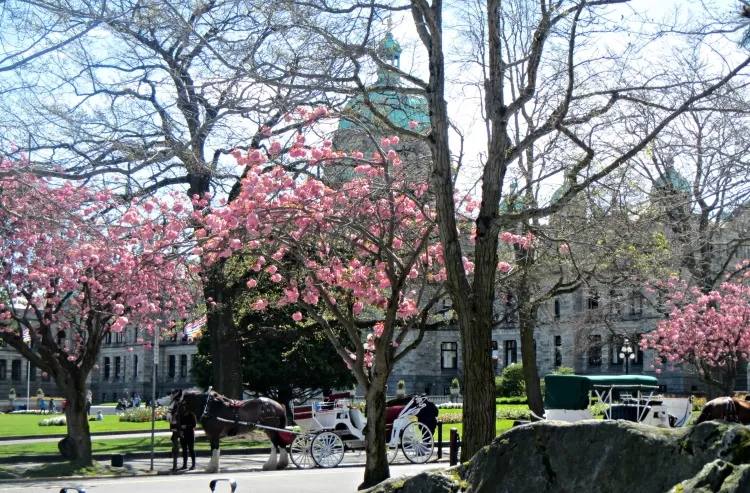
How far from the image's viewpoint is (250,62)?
37.8 feet

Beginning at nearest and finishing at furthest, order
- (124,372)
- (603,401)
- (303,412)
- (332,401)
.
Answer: (603,401)
(303,412)
(332,401)
(124,372)

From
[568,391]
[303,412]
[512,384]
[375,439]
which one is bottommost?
[512,384]

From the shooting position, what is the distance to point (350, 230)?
17250mm

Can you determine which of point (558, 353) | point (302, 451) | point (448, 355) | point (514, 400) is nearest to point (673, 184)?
point (302, 451)

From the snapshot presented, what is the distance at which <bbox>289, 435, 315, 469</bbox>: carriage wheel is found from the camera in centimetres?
2214

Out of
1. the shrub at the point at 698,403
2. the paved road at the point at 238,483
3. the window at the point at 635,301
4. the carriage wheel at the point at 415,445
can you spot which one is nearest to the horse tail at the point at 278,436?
the paved road at the point at 238,483

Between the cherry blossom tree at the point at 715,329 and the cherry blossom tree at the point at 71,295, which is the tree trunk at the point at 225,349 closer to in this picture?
the cherry blossom tree at the point at 71,295

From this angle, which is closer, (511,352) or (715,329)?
(715,329)

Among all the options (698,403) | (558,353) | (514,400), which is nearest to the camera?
(698,403)

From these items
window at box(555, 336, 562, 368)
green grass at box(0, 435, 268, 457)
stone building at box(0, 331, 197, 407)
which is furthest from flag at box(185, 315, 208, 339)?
stone building at box(0, 331, 197, 407)

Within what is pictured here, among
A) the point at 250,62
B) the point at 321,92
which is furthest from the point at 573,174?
the point at 250,62

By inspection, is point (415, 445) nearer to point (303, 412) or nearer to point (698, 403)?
point (303, 412)

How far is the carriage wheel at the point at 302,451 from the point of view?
22141mm

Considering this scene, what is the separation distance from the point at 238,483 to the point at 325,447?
167 inches
